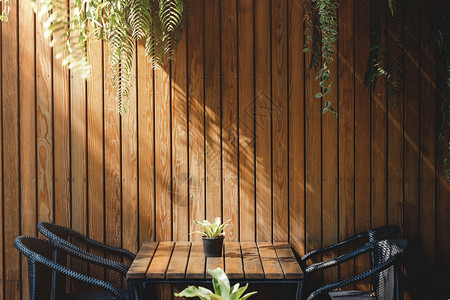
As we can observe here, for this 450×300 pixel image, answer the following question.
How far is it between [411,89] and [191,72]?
178 cm

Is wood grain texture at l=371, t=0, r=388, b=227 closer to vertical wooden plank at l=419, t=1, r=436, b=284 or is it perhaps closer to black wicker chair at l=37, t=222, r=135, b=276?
vertical wooden plank at l=419, t=1, r=436, b=284

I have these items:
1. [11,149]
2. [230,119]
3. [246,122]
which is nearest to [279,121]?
[246,122]

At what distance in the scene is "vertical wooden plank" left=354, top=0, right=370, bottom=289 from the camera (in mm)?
3662

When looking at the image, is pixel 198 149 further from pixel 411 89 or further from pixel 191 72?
pixel 411 89

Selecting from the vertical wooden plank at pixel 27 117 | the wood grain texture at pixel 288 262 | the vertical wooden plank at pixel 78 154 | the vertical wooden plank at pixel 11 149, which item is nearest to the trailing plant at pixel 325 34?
the wood grain texture at pixel 288 262

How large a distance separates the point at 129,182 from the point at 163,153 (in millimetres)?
366

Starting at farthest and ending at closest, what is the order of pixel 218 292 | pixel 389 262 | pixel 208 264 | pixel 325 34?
1. pixel 325 34
2. pixel 208 264
3. pixel 389 262
4. pixel 218 292

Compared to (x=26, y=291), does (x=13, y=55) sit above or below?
above

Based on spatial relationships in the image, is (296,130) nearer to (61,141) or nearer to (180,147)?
(180,147)

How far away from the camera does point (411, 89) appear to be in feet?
12.1

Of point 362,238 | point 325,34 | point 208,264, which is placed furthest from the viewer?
point 362,238

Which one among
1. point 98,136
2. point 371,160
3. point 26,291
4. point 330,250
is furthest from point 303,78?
point 26,291

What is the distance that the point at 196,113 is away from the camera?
3.70 metres

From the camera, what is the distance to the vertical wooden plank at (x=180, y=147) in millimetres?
3684
